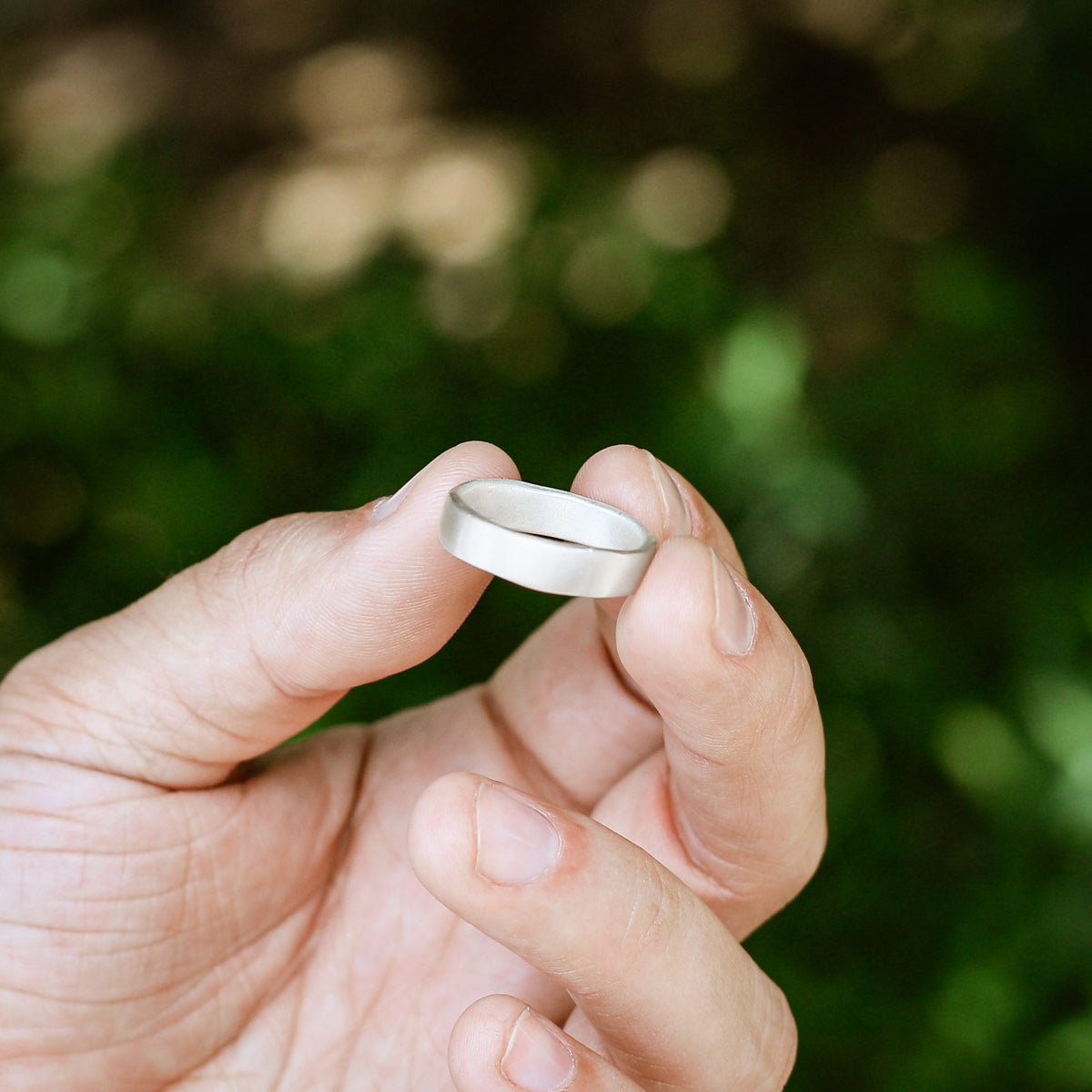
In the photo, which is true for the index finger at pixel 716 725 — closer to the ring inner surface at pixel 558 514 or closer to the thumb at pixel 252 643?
the ring inner surface at pixel 558 514

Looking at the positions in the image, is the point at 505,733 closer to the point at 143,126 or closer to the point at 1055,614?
the point at 1055,614

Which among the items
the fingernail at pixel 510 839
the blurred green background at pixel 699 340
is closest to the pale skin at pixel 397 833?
the fingernail at pixel 510 839

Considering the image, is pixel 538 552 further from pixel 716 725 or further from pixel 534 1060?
pixel 534 1060

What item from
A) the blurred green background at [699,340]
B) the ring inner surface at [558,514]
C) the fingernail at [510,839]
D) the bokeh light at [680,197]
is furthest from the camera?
the bokeh light at [680,197]

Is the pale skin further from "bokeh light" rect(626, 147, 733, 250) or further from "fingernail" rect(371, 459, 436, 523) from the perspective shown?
"bokeh light" rect(626, 147, 733, 250)

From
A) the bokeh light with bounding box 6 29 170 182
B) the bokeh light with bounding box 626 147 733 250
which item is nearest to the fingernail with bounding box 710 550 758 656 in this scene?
the bokeh light with bounding box 626 147 733 250

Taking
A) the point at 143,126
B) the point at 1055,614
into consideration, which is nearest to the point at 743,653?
the point at 1055,614
